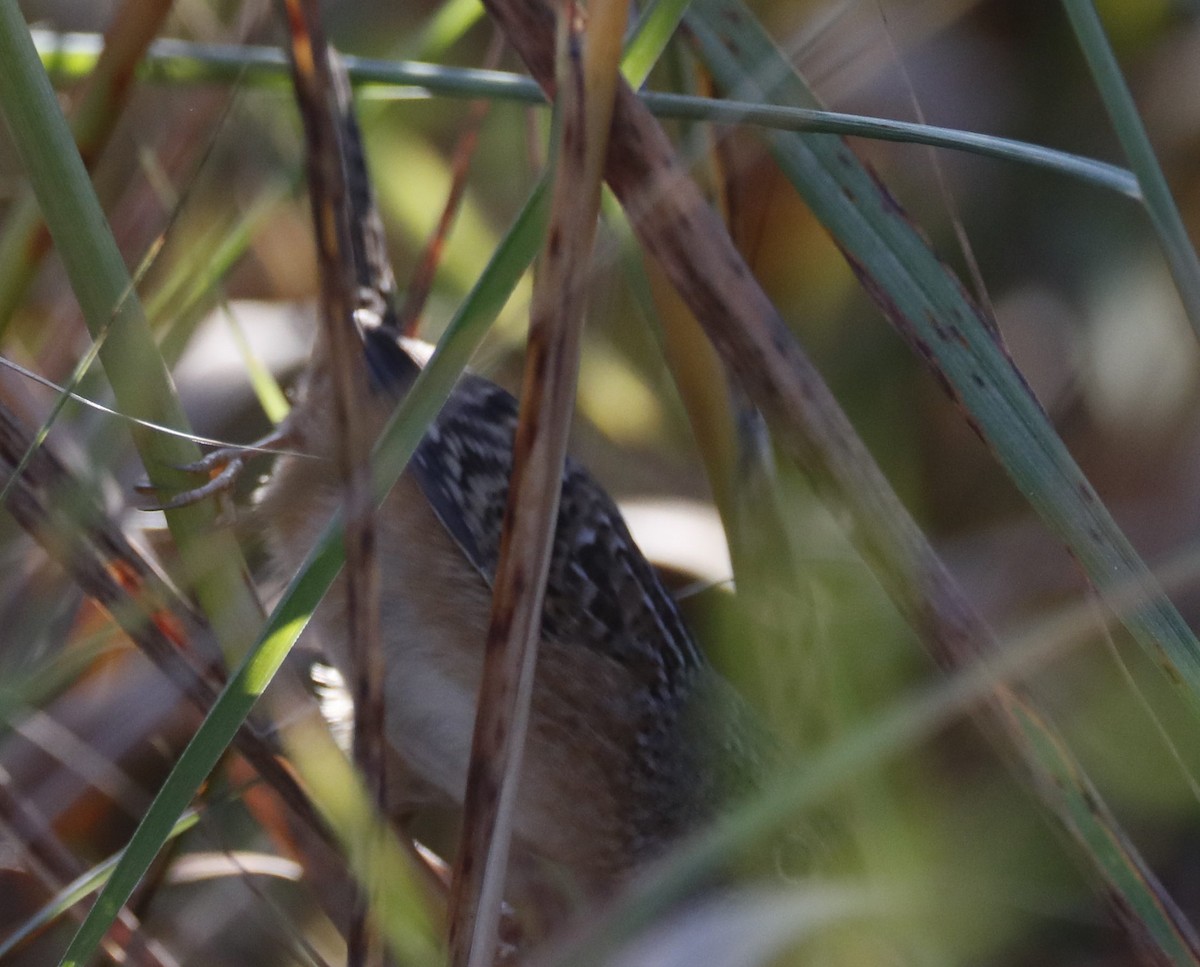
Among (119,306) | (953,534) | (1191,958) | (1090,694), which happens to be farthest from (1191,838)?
(119,306)

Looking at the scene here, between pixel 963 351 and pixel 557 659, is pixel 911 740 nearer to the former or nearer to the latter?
pixel 963 351

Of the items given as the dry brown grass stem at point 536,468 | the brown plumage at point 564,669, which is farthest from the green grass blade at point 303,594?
the brown plumage at point 564,669

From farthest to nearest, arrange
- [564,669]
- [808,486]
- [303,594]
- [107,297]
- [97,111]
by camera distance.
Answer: [564,669]
[97,111]
[808,486]
[107,297]
[303,594]

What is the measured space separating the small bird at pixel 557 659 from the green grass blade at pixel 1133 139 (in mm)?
899

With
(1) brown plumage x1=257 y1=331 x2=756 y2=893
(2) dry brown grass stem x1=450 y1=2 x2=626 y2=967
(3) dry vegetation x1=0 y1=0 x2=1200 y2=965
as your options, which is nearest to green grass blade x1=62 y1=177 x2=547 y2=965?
(2) dry brown grass stem x1=450 y1=2 x2=626 y2=967

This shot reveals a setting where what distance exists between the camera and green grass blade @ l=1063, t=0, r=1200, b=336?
1.08 metres

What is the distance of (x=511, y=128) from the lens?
8.62 feet

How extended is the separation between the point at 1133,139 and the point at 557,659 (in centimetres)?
104

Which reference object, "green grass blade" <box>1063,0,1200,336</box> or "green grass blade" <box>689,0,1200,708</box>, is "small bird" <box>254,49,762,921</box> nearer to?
"green grass blade" <box>689,0,1200,708</box>

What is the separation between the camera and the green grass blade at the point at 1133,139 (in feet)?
3.53

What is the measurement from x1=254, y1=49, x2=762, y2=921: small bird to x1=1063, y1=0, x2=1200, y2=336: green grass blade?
90 cm

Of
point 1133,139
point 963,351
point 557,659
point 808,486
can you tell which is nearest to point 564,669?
point 557,659

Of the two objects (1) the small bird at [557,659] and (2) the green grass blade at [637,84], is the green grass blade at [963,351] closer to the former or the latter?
(2) the green grass blade at [637,84]

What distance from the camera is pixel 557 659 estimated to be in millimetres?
1776
